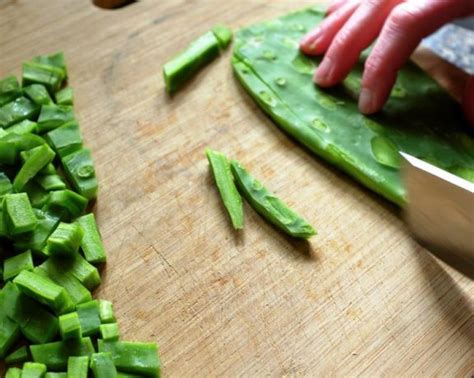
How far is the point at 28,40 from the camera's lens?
9.47 ft

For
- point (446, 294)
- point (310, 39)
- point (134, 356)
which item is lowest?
point (446, 294)

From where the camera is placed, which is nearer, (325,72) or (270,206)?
(270,206)

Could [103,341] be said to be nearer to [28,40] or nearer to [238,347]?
[238,347]

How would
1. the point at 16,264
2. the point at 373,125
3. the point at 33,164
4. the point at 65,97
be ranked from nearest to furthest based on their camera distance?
1. the point at 16,264
2. the point at 33,164
3. the point at 373,125
4. the point at 65,97

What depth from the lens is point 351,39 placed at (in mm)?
2590

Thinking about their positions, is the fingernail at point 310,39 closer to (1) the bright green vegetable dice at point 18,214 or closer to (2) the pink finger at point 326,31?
(2) the pink finger at point 326,31

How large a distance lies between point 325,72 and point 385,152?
483 millimetres

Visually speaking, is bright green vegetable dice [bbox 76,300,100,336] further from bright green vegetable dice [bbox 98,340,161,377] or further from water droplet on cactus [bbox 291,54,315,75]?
water droplet on cactus [bbox 291,54,315,75]

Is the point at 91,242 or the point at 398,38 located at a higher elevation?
the point at 398,38

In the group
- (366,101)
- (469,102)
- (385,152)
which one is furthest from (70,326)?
(469,102)

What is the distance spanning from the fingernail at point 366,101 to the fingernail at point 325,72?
167mm

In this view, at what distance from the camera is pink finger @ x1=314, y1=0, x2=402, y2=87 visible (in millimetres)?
2592

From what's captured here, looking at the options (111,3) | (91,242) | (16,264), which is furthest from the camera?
(111,3)

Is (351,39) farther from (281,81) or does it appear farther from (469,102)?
(469,102)
